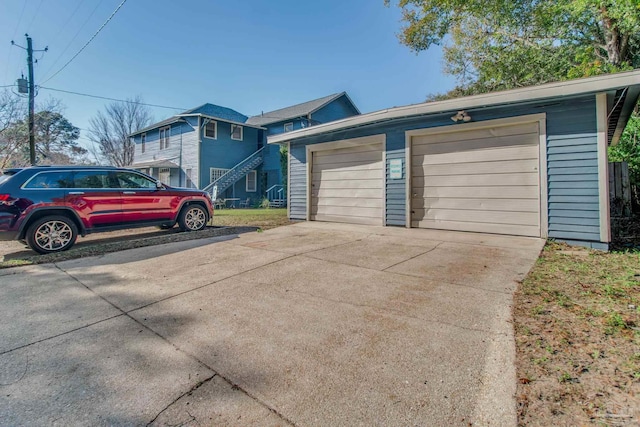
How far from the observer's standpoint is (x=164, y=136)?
2020 centimetres

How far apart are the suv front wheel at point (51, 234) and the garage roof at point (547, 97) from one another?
606 centimetres

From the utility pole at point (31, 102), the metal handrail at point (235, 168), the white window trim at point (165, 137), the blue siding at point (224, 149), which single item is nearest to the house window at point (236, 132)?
the blue siding at point (224, 149)

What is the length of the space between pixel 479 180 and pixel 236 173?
49.5ft

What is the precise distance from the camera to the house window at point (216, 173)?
1834 centimetres

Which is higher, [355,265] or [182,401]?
[355,265]

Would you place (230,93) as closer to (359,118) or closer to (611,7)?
(359,118)

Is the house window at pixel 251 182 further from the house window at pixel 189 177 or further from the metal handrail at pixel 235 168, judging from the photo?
Answer: the house window at pixel 189 177

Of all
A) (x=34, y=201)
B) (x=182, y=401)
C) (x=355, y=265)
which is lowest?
(x=182, y=401)

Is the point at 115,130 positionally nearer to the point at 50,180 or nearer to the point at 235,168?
the point at 235,168

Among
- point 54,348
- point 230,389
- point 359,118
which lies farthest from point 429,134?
point 54,348

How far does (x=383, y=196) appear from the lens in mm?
7383

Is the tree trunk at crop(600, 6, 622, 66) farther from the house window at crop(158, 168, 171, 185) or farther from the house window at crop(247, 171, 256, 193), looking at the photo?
the house window at crop(158, 168, 171, 185)

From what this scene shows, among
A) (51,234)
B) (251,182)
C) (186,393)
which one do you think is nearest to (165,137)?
(251,182)

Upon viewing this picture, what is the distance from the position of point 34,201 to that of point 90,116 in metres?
28.1
